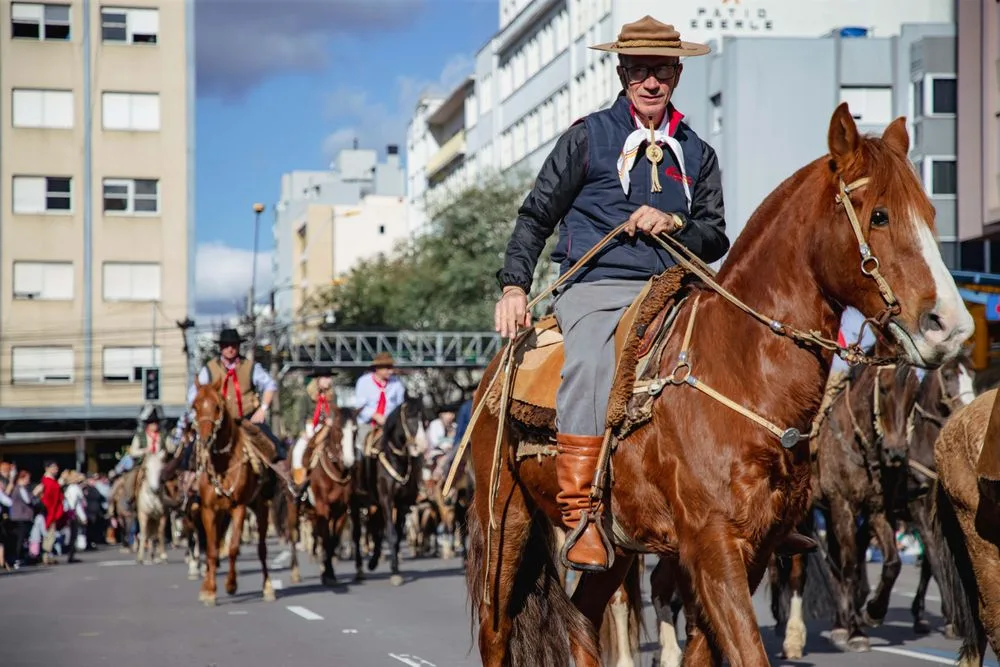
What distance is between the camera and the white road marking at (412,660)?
457 inches

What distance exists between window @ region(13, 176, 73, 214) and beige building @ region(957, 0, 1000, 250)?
128ft

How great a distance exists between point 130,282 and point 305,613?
2122 inches

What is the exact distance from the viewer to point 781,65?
5569 centimetres

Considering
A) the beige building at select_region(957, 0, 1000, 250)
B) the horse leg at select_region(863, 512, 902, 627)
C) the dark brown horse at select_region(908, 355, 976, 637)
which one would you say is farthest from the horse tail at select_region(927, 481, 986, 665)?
the beige building at select_region(957, 0, 1000, 250)

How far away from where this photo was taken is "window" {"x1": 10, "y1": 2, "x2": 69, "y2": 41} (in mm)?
67938

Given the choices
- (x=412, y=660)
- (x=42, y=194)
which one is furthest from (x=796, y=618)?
(x=42, y=194)

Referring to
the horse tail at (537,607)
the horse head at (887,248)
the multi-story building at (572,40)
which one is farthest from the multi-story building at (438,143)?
the horse head at (887,248)

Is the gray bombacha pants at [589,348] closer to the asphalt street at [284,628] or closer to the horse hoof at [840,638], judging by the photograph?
the asphalt street at [284,628]

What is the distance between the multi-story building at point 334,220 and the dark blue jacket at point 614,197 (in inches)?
4450

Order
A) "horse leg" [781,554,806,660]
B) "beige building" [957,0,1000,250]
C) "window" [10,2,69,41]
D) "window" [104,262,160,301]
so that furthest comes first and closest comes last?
"window" [104,262,160,301] < "window" [10,2,69,41] < "beige building" [957,0,1000,250] < "horse leg" [781,554,806,660]

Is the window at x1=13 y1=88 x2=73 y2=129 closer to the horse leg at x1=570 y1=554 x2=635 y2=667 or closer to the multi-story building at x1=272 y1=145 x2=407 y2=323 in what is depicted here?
Answer: the multi-story building at x1=272 y1=145 x2=407 y2=323

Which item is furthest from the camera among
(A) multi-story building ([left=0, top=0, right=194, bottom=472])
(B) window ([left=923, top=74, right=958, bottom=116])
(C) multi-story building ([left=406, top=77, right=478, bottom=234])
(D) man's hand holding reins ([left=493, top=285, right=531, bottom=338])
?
(C) multi-story building ([left=406, top=77, right=478, bottom=234])

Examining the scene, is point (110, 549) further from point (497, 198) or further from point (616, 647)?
point (616, 647)

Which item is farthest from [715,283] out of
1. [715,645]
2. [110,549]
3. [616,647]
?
[110,549]
